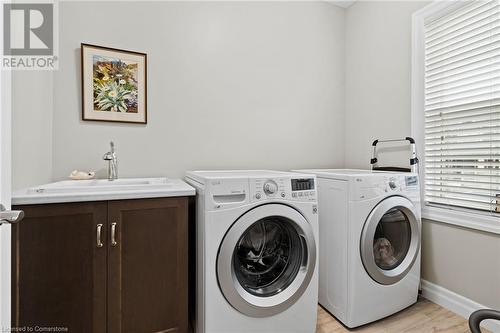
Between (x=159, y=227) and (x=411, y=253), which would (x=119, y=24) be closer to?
(x=159, y=227)

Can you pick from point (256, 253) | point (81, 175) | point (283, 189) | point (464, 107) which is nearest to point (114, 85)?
point (81, 175)

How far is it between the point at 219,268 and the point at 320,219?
878 mm

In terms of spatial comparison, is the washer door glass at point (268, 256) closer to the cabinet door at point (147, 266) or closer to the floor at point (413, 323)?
the cabinet door at point (147, 266)

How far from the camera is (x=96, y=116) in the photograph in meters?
1.90

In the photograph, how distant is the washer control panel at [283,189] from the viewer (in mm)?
1446

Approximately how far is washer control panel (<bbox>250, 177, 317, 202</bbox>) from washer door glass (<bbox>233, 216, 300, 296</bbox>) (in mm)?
137

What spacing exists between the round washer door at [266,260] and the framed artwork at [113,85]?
1208mm

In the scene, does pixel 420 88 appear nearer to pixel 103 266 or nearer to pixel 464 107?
pixel 464 107

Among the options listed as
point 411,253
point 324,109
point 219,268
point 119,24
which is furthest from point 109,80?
point 411,253

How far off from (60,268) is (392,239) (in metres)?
2.06

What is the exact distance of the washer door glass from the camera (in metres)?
1.54

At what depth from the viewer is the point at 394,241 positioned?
1.91m

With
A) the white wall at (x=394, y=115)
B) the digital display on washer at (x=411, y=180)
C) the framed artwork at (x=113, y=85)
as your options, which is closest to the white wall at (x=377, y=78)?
the white wall at (x=394, y=115)

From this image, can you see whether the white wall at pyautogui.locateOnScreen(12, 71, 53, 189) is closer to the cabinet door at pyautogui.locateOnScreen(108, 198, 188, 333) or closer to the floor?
the cabinet door at pyautogui.locateOnScreen(108, 198, 188, 333)
